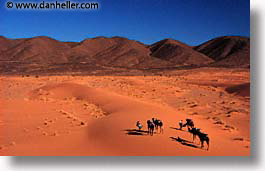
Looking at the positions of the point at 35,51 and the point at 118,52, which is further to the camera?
the point at 118,52

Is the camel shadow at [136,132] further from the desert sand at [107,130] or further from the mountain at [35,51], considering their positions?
the mountain at [35,51]

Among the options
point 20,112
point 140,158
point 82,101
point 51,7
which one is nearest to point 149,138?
point 140,158

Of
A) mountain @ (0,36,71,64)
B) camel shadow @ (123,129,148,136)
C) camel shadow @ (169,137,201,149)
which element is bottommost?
camel shadow @ (169,137,201,149)

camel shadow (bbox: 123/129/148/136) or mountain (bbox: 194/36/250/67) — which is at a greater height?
mountain (bbox: 194/36/250/67)

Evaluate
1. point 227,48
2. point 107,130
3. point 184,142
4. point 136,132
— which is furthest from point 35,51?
point 184,142

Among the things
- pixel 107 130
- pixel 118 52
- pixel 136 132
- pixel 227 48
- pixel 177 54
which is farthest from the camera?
pixel 118 52

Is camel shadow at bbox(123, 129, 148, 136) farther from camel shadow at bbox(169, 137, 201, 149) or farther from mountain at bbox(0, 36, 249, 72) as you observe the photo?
mountain at bbox(0, 36, 249, 72)

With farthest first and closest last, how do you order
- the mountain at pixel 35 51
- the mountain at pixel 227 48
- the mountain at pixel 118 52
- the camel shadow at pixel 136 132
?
the mountain at pixel 35 51 → the mountain at pixel 118 52 → the mountain at pixel 227 48 → the camel shadow at pixel 136 132

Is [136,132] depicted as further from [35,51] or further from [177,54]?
[35,51]

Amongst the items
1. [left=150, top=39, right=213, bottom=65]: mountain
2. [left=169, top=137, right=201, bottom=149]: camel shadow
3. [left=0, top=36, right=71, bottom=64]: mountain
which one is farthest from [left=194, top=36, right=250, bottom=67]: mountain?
[left=169, top=137, right=201, bottom=149]: camel shadow

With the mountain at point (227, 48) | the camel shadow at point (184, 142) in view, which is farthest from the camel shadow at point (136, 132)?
the mountain at point (227, 48)

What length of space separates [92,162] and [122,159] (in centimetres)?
97

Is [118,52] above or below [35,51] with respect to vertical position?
above

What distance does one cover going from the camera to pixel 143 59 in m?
143
